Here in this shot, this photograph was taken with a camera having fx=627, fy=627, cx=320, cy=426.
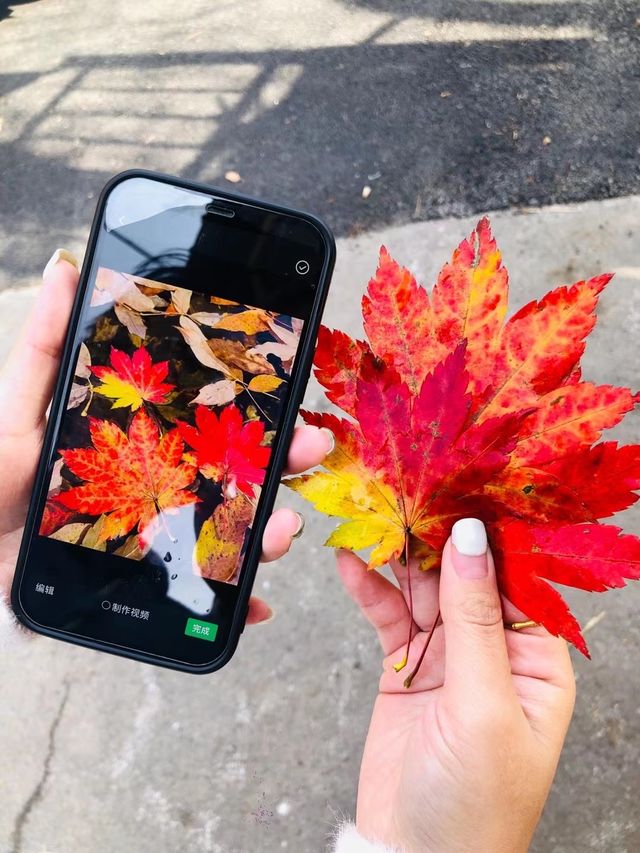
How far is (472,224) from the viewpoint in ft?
5.10

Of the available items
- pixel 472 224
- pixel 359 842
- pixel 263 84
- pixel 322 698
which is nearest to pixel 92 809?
pixel 322 698

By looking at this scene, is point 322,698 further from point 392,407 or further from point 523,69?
point 523,69

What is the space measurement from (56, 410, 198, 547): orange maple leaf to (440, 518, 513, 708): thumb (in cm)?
39

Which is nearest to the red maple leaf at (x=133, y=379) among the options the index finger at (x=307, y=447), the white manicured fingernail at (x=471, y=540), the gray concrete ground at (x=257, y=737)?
the index finger at (x=307, y=447)

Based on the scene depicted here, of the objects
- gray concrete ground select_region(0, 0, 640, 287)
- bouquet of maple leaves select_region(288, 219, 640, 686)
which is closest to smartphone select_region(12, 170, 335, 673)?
bouquet of maple leaves select_region(288, 219, 640, 686)

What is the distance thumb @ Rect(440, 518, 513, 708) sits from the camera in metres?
0.70

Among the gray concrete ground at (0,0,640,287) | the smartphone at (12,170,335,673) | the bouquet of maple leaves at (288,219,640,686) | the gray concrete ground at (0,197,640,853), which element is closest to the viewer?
the bouquet of maple leaves at (288,219,640,686)

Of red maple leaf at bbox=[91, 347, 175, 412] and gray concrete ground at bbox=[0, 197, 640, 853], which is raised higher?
red maple leaf at bbox=[91, 347, 175, 412]

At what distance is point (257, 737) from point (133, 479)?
82 cm

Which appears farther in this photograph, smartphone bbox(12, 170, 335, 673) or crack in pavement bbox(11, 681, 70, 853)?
crack in pavement bbox(11, 681, 70, 853)

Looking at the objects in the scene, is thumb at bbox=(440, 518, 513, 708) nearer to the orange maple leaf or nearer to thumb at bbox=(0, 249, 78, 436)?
the orange maple leaf

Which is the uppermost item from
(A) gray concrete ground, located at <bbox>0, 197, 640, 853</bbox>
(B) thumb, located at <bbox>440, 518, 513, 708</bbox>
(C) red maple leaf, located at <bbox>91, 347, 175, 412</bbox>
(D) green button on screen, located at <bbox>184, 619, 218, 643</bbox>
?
(C) red maple leaf, located at <bbox>91, 347, 175, 412</bbox>

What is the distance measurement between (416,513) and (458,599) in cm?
11

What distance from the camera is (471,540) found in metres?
0.70
